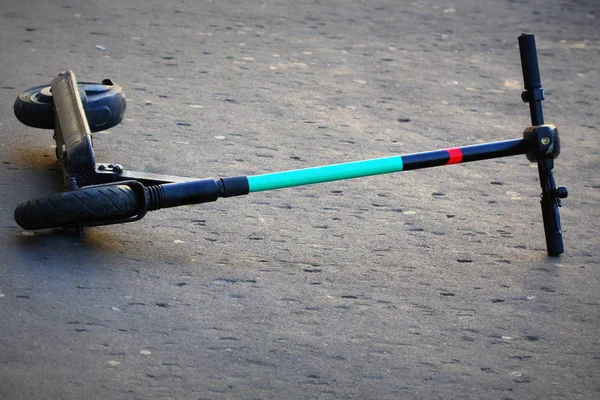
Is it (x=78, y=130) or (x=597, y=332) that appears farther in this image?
(x=78, y=130)

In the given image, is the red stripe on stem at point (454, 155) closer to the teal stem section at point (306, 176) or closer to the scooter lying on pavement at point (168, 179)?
the scooter lying on pavement at point (168, 179)

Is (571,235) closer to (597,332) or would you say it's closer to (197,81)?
(597,332)

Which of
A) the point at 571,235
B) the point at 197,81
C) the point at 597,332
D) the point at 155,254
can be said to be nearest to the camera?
the point at 597,332

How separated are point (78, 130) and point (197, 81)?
86.4 inches

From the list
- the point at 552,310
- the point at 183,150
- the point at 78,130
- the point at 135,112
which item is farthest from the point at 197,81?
the point at 552,310

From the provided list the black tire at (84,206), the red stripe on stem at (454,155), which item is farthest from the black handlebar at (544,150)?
the black tire at (84,206)

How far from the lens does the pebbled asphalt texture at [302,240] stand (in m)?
2.63

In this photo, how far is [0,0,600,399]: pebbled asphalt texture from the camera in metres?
2.63

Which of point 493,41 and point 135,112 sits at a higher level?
point 493,41

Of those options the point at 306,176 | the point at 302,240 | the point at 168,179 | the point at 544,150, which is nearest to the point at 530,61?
the point at 544,150

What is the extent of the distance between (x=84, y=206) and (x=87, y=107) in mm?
908

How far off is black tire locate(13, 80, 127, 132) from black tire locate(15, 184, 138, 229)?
82 centimetres

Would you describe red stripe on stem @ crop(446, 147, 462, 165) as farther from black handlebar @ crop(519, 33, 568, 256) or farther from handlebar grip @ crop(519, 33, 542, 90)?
handlebar grip @ crop(519, 33, 542, 90)

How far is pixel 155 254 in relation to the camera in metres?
3.32
